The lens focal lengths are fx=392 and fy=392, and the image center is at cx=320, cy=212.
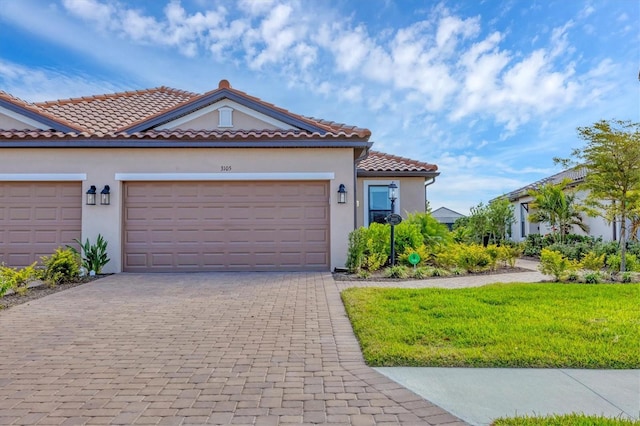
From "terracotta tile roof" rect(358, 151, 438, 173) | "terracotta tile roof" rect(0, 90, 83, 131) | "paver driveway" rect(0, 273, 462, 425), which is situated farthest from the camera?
"terracotta tile roof" rect(358, 151, 438, 173)

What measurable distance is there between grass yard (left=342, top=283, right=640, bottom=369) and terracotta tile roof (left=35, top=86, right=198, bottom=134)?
941 cm

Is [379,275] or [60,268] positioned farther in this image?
[379,275]

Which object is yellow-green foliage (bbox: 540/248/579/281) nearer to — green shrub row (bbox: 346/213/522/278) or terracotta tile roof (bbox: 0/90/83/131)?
green shrub row (bbox: 346/213/522/278)

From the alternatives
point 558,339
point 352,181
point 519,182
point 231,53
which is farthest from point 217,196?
point 519,182

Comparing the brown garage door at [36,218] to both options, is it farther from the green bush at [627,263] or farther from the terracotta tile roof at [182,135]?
the green bush at [627,263]

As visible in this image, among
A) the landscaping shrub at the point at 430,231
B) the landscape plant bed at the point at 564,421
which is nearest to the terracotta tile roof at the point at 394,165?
the landscaping shrub at the point at 430,231

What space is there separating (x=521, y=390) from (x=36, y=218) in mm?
12094

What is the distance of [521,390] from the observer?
139 inches

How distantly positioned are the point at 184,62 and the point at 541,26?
11.4 meters

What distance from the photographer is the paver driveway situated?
3141 mm

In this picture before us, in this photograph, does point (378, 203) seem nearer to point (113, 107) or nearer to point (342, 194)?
point (342, 194)

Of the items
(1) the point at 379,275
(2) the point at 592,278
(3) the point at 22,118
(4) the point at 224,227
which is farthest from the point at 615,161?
(3) the point at 22,118

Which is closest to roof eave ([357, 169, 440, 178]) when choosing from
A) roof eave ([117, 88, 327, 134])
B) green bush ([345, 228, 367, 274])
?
roof eave ([117, 88, 327, 134])

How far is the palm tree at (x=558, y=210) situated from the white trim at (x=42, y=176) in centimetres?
1696
